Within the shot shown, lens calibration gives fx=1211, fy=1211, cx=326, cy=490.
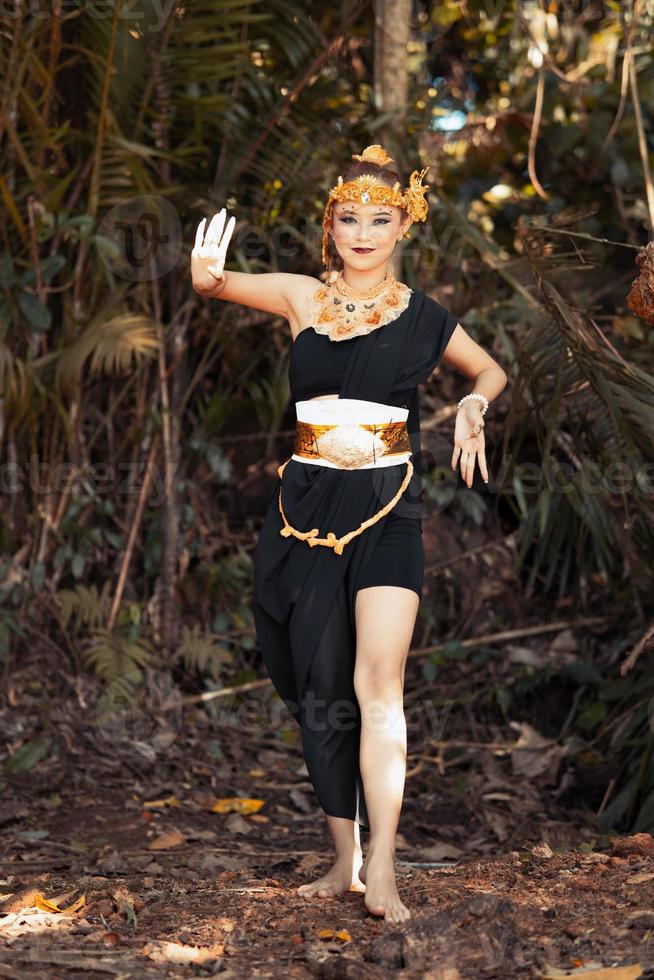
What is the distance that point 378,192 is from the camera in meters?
3.07

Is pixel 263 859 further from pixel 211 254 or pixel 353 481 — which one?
pixel 211 254

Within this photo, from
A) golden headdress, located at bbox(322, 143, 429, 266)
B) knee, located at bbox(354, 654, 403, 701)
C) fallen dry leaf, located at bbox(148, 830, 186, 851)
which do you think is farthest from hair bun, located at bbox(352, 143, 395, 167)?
fallen dry leaf, located at bbox(148, 830, 186, 851)

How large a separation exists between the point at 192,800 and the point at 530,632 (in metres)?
1.77

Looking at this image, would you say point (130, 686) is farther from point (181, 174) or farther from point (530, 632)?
point (181, 174)

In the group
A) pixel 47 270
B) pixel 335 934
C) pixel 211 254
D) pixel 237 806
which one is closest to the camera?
pixel 335 934

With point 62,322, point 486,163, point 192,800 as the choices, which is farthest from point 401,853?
point 486,163

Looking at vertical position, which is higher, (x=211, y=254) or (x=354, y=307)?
(x=211, y=254)

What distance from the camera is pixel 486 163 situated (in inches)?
248

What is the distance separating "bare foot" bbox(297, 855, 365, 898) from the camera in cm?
302

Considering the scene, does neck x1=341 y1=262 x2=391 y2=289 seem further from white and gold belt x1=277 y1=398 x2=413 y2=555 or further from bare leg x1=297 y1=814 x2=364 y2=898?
bare leg x1=297 y1=814 x2=364 y2=898

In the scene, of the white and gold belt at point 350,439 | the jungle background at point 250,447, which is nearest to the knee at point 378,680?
the white and gold belt at point 350,439

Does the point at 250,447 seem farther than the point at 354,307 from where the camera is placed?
Yes

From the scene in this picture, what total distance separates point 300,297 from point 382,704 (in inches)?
42.2

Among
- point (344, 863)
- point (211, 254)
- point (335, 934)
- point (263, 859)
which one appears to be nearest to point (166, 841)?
point (263, 859)
